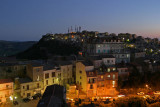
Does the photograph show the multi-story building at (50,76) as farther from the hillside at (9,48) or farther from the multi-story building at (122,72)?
the hillside at (9,48)

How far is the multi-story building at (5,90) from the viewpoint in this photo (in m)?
20.3

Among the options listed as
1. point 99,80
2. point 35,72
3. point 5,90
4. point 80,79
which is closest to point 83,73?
point 80,79

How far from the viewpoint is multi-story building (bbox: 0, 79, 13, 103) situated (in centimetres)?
2031

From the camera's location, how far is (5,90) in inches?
810

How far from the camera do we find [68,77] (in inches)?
1107

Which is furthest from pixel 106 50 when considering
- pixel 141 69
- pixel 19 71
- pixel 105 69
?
pixel 19 71

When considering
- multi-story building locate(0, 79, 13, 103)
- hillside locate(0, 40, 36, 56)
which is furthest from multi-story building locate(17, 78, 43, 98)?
hillside locate(0, 40, 36, 56)

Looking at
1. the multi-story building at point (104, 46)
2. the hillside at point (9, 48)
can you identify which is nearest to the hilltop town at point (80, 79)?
the multi-story building at point (104, 46)

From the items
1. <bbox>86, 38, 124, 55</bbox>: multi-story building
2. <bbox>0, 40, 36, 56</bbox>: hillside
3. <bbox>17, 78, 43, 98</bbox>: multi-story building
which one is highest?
<bbox>86, 38, 124, 55</bbox>: multi-story building

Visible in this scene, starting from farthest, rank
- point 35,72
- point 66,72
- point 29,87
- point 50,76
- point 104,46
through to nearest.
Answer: point 104,46, point 66,72, point 50,76, point 35,72, point 29,87

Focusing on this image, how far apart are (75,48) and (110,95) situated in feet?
84.5

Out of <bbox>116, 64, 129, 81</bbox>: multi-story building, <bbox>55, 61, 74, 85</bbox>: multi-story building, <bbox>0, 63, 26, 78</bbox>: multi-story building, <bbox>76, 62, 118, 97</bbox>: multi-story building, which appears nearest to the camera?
<bbox>76, 62, 118, 97</bbox>: multi-story building

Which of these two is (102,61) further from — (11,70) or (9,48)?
(9,48)

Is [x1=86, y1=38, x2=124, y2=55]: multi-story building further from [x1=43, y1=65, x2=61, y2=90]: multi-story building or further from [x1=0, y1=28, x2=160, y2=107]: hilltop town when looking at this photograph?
[x1=43, y1=65, x2=61, y2=90]: multi-story building
